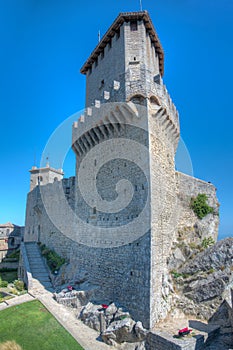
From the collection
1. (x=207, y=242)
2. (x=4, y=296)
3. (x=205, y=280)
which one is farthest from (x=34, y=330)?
(x=207, y=242)

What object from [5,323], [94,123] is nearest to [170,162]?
[94,123]

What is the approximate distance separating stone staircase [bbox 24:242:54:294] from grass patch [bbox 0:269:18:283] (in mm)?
2892

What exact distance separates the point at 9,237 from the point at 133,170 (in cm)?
2625

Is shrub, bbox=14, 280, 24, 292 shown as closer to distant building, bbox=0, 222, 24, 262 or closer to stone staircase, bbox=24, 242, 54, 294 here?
stone staircase, bbox=24, 242, 54, 294

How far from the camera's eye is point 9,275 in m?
22.4

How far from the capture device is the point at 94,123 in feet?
45.8

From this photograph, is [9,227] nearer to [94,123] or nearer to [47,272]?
[47,272]

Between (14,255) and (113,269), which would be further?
(14,255)

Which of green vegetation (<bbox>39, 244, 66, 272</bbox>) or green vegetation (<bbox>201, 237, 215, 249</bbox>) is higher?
green vegetation (<bbox>201, 237, 215, 249</bbox>)

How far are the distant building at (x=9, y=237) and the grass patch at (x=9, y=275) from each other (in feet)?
9.88

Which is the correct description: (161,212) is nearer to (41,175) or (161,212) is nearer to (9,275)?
(9,275)

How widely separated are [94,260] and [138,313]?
4121mm

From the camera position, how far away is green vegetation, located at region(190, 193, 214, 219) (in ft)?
52.7

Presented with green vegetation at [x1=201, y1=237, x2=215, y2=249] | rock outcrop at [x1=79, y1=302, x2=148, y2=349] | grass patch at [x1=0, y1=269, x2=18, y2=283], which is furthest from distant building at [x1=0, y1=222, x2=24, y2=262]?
green vegetation at [x1=201, y1=237, x2=215, y2=249]
